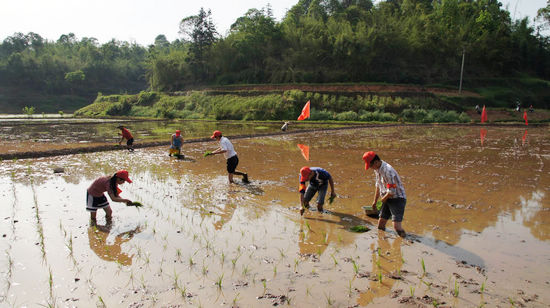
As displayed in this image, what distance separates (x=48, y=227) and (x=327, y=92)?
114ft

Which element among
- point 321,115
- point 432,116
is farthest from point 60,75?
point 432,116

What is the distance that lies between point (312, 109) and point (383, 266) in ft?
104

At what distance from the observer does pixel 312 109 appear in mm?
35469

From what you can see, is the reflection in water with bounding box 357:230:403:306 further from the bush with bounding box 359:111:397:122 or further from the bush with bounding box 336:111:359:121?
the bush with bounding box 359:111:397:122

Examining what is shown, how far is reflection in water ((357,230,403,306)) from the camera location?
12.4ft

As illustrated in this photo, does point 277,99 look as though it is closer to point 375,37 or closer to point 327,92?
point 327,92

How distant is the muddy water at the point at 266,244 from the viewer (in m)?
3.82

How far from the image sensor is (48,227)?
5730 mm

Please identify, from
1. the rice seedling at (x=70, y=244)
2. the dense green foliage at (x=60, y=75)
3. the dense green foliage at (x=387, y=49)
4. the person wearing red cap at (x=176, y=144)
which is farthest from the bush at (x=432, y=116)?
the dense green foliage at (x=60, y=75)

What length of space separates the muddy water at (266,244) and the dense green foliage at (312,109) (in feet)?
78.2

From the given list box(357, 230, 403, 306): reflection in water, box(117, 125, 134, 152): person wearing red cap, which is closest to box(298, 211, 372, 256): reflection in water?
box(357, 230, 403, 306): reflection in water

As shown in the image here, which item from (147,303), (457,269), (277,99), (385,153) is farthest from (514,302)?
(277,99)

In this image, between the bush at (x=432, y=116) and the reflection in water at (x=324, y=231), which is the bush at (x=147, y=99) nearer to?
the bush at (x=432, y=116)

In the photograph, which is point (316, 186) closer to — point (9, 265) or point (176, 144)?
point (9, 265)
